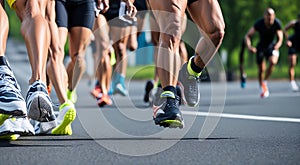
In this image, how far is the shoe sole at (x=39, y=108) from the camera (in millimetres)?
5211

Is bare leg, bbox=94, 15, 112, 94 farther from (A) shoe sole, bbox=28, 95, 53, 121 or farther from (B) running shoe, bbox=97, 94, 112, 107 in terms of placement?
(A) shoe sole, bbox=28, 95, 53, 121

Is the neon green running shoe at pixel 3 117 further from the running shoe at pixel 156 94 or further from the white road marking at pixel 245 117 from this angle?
the white road marking at pixel 245 117

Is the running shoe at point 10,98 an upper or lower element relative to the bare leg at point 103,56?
upper

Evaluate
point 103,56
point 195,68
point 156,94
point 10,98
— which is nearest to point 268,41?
point 103,56

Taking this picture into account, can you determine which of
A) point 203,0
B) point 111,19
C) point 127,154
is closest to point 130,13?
point 203,0

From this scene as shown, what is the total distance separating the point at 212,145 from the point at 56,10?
7.61 feet

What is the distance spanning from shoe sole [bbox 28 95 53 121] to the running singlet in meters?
10.2

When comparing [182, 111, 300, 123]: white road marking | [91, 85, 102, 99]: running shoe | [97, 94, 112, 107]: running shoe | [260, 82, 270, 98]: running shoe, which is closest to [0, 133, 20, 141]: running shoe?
[182, 111, 300, 123]: white road marking

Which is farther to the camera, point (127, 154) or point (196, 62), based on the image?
point (196, 62)

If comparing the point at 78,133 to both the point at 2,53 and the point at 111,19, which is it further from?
the point at 111,19

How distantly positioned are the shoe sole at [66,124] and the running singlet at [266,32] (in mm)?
9357

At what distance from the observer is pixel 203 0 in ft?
20.1

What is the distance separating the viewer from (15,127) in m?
5.44

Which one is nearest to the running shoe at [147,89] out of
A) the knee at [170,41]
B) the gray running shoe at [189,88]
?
the gray running shoe at [189,88]
